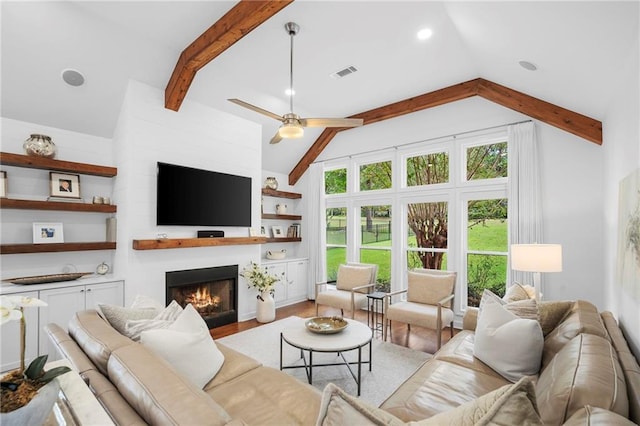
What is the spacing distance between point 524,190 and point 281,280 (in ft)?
13.3

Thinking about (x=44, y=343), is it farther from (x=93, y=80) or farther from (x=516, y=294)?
(x=516, y=294)

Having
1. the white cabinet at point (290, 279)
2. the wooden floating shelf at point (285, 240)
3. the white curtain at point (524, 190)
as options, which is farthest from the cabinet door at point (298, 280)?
the white curtain at point (524, 190)

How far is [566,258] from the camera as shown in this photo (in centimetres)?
378

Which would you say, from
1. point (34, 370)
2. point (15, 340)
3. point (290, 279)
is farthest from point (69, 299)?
point (290, 279)

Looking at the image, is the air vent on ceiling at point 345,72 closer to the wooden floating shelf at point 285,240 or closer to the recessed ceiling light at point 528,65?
the recessed ceiling light at point 528,65

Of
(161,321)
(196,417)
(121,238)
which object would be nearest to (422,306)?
(161,321)

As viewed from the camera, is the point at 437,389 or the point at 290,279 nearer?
the point at 437,389

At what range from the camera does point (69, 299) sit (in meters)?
3.26

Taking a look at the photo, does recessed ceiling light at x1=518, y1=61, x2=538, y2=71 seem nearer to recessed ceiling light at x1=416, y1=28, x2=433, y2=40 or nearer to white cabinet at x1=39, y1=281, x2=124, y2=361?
recessed ceiling light at x1=416, y1=28, x2=433, y2=40

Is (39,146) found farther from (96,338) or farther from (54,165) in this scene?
(96,338)

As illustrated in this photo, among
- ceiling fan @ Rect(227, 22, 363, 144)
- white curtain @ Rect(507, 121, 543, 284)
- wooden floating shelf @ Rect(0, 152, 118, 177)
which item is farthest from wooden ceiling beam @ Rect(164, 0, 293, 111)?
white curtain @ Rect(507, 121, 543, 284)

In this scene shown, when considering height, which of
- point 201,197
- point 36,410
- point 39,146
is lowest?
point 36,410

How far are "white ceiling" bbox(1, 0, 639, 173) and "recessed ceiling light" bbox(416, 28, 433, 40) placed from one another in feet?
0.20

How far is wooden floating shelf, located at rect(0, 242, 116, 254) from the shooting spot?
3162mm
